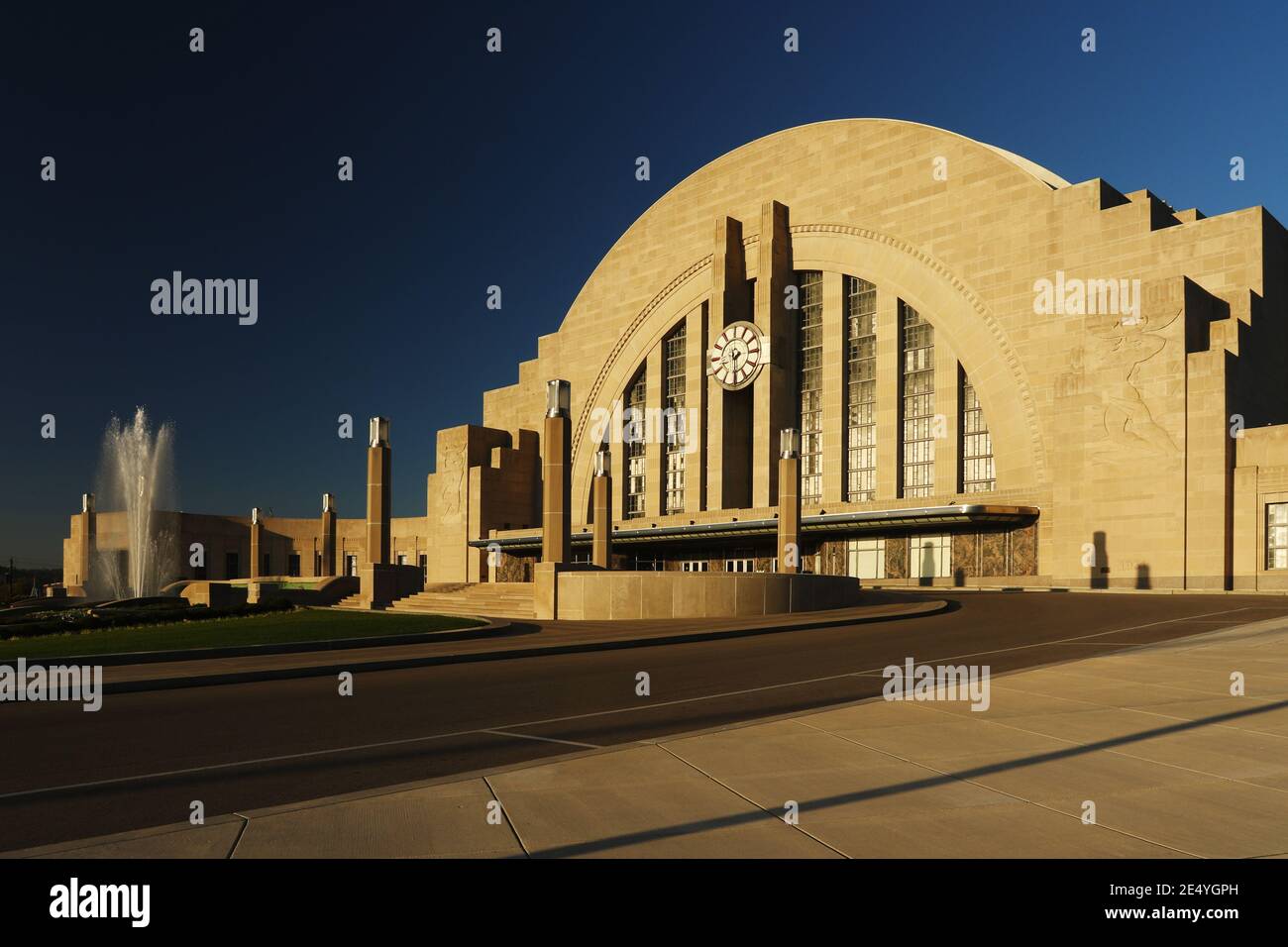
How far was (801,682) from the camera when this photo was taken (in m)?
13.1

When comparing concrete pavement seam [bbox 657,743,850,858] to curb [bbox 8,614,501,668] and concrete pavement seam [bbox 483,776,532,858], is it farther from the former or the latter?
curb [bbox 8,614,501,668]

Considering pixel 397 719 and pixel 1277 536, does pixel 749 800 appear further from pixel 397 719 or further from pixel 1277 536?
pixel 1277 536

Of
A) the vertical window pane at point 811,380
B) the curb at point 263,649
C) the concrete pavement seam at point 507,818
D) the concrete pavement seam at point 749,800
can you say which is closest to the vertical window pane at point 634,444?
the vertical window pane at point 811,380

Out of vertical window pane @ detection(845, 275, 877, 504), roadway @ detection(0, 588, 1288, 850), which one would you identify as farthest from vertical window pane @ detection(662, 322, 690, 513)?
roadway @ detection(0, 588, 1288, 850)

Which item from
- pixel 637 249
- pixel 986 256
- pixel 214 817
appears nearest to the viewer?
pixel 214 817

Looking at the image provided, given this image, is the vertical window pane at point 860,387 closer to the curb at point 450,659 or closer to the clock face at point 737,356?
the clock face at point 737,356

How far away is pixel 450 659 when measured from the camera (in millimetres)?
16000

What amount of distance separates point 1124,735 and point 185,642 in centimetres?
1576

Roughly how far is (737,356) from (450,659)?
41104 millimetres

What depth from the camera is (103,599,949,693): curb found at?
13000mm

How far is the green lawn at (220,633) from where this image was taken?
1681 cm

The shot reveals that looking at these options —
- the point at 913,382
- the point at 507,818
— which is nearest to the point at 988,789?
the point at 507,818
